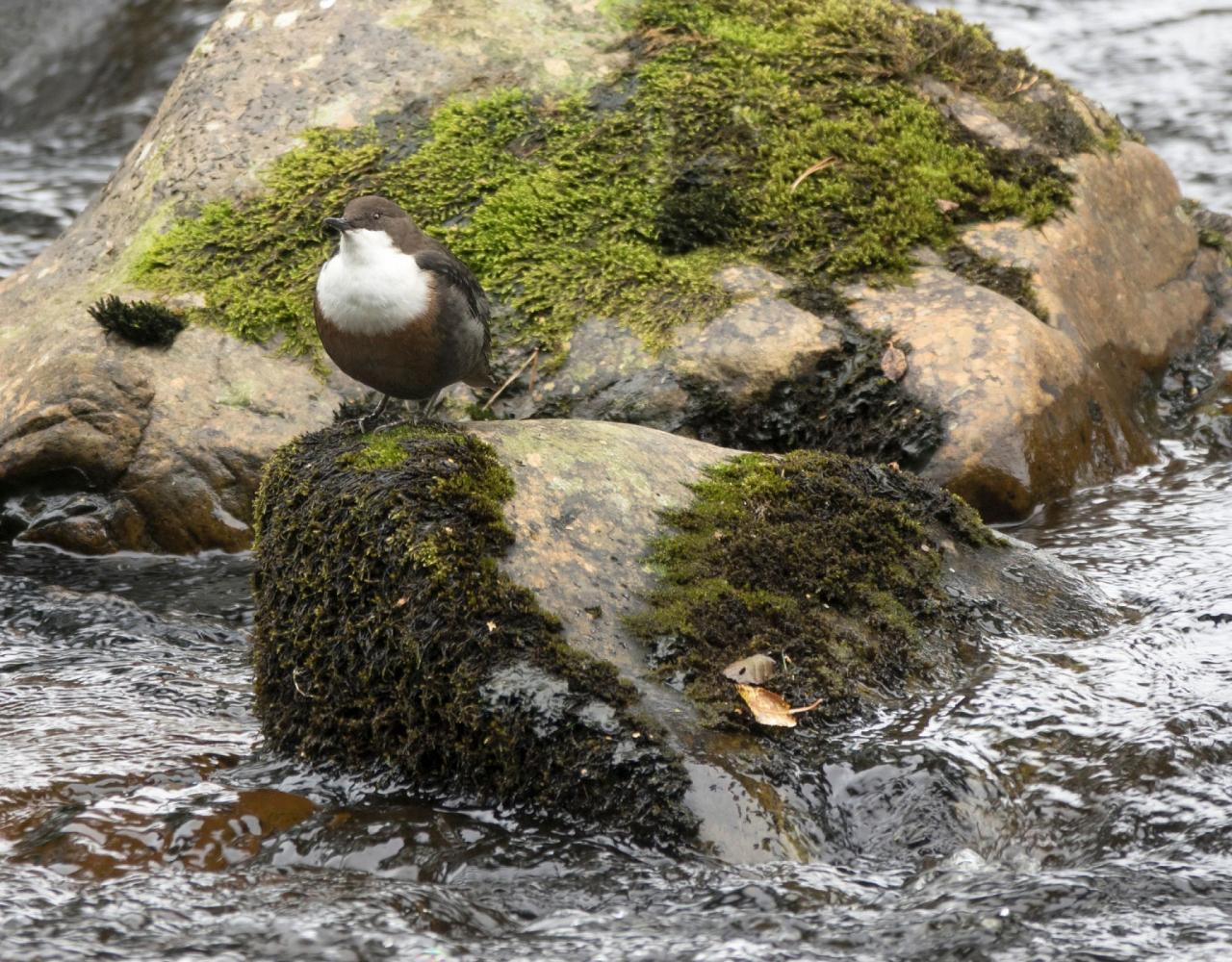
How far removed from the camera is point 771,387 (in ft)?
21.0

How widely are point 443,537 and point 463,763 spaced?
2.19 feet

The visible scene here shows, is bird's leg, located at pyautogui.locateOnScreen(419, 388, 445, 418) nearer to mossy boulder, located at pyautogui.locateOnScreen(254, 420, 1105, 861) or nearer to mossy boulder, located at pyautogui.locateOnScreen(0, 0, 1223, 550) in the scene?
mossy boulder, located at pyautogui.locateOnScreen(0, 0, 1223, 550)

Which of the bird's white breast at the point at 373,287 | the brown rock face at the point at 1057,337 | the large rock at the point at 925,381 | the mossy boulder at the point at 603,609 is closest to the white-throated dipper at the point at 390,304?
the bird's white breast at the point at 373,287

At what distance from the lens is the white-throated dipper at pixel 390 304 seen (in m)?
4.91

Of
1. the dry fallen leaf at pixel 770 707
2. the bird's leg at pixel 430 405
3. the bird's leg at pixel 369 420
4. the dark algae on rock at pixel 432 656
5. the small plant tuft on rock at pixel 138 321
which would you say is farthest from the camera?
the small plant tuft on rock at pixel 138 321

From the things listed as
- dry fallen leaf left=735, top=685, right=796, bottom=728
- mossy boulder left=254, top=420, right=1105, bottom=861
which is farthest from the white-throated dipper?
dry fallen leaf left=735, top=685, right=796, bottom=728

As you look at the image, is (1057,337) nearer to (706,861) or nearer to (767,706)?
(767,706)

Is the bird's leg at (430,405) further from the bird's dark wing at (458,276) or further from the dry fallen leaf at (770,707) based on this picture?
the dry fallen leaf at (770,707)

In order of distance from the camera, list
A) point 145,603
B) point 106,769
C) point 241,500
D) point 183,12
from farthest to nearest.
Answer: point 183,12, point 241,500, point 145,603, point 106,769

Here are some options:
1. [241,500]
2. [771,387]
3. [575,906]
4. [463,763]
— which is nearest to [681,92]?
[771,387]

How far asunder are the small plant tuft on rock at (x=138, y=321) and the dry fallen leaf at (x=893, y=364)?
3.33 metres

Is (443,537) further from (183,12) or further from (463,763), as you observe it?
(183,12)

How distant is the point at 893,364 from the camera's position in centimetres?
636

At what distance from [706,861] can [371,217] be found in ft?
8.65
